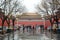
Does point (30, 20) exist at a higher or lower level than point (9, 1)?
lower

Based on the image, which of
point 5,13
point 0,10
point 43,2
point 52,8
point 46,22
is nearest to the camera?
point 0,10

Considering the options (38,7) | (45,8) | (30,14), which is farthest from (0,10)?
(30,14)

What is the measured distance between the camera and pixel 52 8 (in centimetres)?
5784

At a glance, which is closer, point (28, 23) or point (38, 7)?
point (38, 7)

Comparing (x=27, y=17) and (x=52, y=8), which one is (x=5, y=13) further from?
(x=27, y=17)

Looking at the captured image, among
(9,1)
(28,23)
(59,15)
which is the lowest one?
(28,23)

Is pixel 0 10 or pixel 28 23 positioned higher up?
pixel 0 10

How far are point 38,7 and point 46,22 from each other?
33244mm

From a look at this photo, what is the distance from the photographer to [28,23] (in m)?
103

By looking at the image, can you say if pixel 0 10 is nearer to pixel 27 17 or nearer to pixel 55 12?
pixel 55 12

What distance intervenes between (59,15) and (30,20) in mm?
51838

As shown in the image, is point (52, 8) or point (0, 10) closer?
point (0, 10)

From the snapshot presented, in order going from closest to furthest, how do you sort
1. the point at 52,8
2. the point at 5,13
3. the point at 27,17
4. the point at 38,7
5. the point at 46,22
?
the point at 5,13
the point at 52,8
the point at 38,7
the point at 46,22
the point at 27,17

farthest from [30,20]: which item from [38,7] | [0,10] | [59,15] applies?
[0,10]
